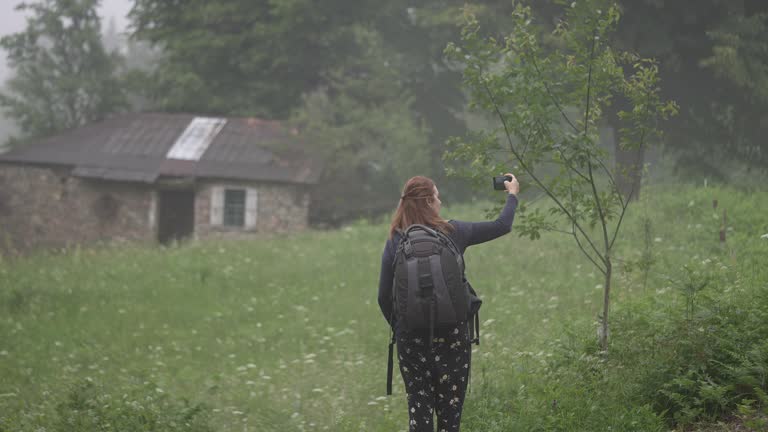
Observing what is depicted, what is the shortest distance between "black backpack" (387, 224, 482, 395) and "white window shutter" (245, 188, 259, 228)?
58.6ft

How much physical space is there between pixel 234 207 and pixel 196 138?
9.79 ft

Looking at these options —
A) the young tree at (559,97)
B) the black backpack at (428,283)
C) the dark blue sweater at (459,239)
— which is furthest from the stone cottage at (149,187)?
the black backpack at (428,283)

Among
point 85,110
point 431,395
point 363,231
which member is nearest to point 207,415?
point 431,395

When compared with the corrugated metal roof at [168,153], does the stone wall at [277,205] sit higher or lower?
lower

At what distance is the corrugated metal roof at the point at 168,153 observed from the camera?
2144 cm

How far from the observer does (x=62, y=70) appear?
92.3ft

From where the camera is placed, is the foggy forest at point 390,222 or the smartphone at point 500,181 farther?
the foggy forest at point 390,222

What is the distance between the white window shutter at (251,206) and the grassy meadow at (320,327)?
538cm

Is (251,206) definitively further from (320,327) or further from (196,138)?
(320,327)

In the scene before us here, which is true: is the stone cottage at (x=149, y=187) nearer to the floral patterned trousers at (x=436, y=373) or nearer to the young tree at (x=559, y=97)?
the young tree at (x=559, y=97)

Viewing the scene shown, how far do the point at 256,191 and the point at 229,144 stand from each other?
85.3 inches

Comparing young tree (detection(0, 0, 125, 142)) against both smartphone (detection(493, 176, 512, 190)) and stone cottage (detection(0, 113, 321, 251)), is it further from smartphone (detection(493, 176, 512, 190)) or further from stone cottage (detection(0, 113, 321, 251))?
smartphone (detection(493, 176, 512, 190))

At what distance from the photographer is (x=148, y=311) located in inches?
448

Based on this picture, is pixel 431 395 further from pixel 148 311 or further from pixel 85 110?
pixel 85 110
